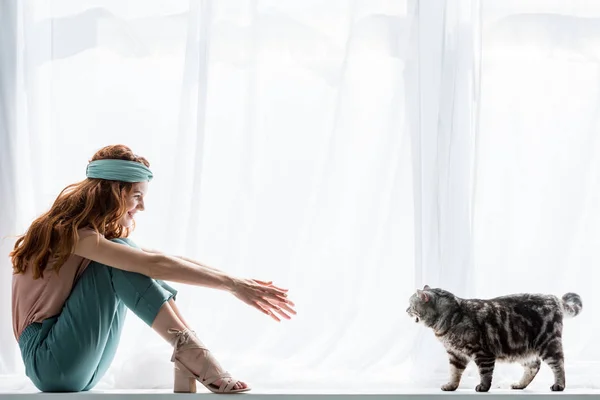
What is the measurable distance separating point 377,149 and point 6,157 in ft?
3.47

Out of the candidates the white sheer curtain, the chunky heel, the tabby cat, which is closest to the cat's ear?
the tabby cat

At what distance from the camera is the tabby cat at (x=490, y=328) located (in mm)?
1726

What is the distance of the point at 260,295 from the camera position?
5.56 ft

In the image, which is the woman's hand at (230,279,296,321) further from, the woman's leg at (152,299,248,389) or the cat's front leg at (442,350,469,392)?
the cat's front leg at (442,350,469,392)

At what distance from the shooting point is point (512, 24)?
2117 mm

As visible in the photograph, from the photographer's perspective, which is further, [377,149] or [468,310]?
[377,149]

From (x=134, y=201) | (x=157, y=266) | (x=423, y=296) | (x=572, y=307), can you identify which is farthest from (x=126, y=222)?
(x=572, y=307)

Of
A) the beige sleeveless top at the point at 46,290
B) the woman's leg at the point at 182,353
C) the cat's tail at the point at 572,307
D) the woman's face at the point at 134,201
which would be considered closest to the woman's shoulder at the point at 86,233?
the beige sleeveless top at the point at 46,290

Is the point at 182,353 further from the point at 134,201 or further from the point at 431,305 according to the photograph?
the point at 431,305

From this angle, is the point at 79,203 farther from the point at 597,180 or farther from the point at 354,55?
the point at 597,180

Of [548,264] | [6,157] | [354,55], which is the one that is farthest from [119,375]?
[548,264]

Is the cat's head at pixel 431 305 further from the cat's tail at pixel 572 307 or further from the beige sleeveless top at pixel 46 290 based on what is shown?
the beige sleeveless top at pixel 46 290

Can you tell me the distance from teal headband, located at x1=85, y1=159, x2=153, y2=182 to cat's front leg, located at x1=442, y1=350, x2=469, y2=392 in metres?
0.88

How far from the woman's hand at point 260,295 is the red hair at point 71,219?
1.12ft
